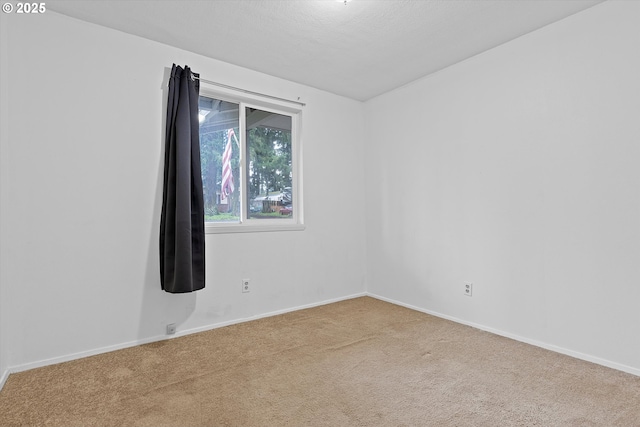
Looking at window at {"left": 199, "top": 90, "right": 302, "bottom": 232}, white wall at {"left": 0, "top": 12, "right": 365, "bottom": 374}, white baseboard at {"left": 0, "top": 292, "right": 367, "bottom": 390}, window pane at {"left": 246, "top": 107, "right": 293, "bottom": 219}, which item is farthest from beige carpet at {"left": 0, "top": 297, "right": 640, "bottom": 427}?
window pane at {"left": 246, "top": 107, "right": 293, "bottom": 219}

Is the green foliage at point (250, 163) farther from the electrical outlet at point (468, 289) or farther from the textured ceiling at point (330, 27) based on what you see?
the electrical outlet at point (468, 289)

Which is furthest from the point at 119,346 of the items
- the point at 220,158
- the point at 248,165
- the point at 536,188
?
the point at 536,188

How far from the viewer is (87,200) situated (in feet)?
7.56

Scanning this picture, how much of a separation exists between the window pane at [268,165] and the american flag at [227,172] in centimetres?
18

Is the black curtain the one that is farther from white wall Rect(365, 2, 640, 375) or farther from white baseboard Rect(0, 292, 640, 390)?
white wall Rect(365, 2, 640, 375)

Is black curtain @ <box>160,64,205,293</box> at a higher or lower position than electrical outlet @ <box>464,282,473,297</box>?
higher

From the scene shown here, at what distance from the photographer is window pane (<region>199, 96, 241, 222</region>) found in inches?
116

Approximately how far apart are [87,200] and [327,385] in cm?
205

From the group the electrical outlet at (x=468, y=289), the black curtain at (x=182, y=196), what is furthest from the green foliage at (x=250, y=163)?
the electrical outlet at (x=468, y=289)

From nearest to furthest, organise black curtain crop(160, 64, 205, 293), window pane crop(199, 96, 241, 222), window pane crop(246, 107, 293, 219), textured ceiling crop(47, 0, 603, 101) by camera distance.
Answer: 1. textured ceiling crop(47, 0, 603, 101)
2. black curtain crop(160, 64, 205, 293)
3. window pane crop(199, 96, 241, 222)
4. window pane crop(246, 107, 293, 219)

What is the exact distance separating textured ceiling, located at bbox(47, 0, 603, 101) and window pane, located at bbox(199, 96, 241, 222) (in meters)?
0.46

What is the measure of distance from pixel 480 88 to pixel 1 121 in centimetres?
345

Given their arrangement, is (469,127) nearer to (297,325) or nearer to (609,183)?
(609,183)

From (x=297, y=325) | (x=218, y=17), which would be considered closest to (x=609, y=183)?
(x=297, y=325)
